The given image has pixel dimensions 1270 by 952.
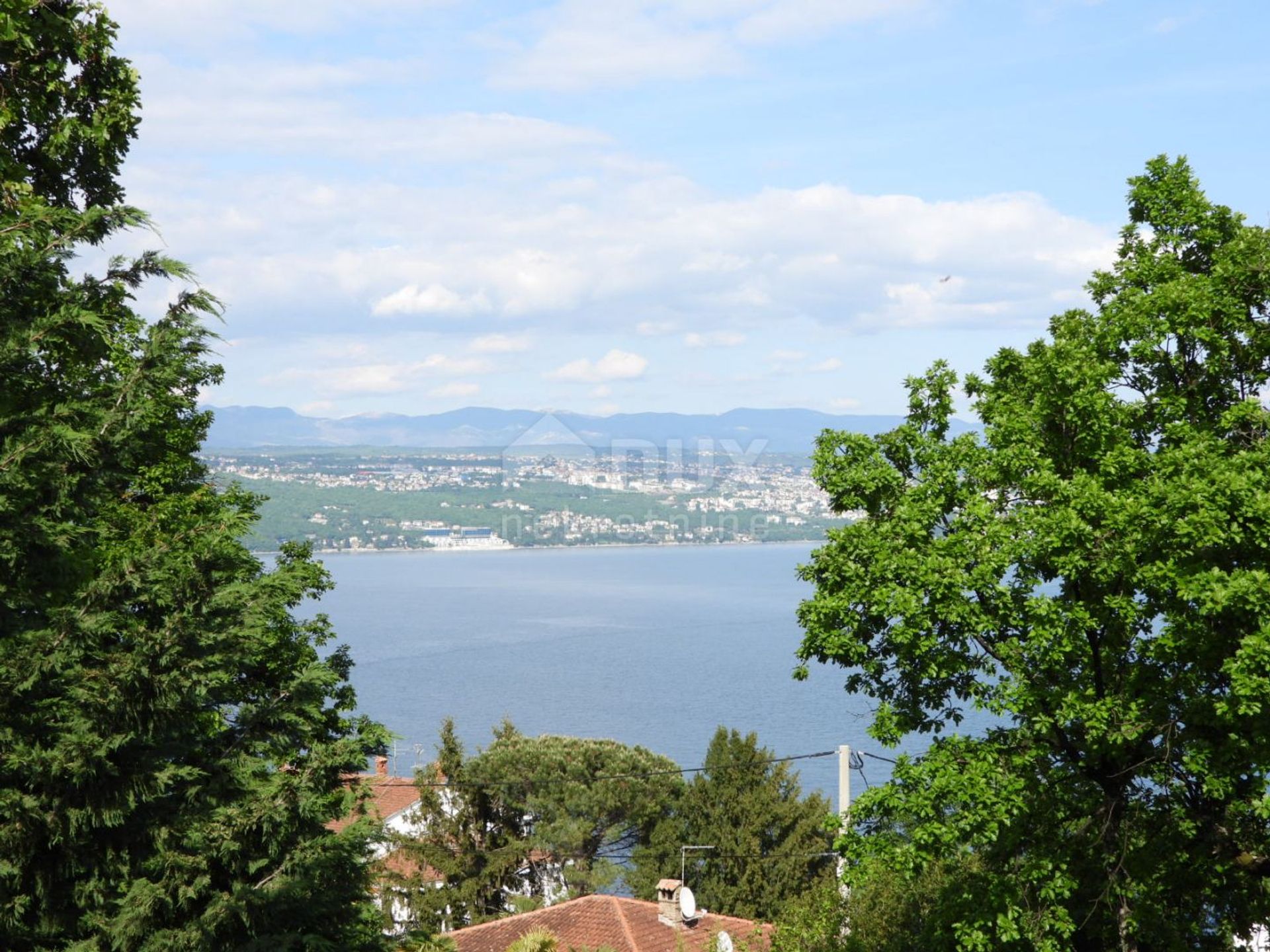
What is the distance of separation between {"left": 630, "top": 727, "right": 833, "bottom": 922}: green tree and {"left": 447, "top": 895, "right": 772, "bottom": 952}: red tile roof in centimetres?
918

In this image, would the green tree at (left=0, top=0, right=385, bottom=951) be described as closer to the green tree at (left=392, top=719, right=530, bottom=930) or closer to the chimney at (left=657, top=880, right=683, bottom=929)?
the chimney at (left=657, top=880, right=683, bottom=929)

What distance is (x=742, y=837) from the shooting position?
41219mm

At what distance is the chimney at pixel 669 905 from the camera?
2920cm

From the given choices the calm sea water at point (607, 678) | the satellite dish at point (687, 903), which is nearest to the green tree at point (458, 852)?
the satellite dish at point (687, 903)

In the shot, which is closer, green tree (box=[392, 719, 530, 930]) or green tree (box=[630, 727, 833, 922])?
green tree (box=[392, 719, 530, 930])

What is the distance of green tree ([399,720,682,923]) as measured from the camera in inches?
1441

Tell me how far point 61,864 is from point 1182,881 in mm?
11058

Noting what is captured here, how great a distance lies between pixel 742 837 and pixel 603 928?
1272 centimetres

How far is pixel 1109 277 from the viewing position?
1549 cm

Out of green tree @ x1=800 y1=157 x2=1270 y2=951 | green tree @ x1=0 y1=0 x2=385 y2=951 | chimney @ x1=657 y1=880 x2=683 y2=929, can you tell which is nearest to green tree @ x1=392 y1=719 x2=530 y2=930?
chimney @ x1=657 y1=880 x2=683 y2=929

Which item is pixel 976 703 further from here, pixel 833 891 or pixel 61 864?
pixel 61 864

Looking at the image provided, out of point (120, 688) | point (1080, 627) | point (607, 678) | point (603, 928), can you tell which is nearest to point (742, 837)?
point (603, 928)

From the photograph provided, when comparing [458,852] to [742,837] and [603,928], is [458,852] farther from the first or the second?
[742,837]

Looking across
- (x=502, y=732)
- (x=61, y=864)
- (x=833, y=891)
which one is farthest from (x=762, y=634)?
(x=61, y=864)
